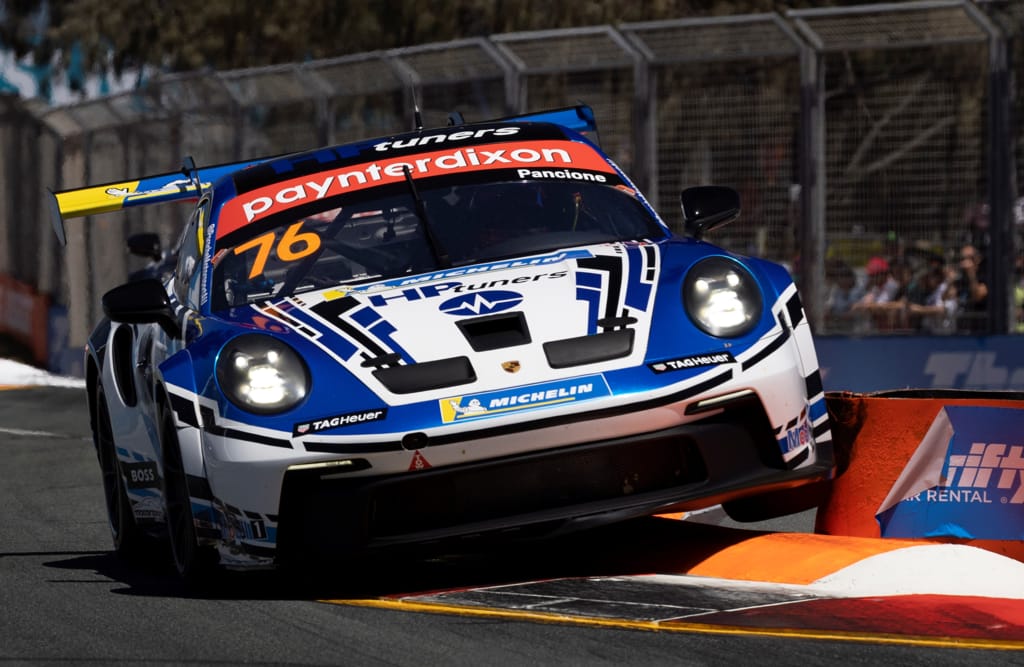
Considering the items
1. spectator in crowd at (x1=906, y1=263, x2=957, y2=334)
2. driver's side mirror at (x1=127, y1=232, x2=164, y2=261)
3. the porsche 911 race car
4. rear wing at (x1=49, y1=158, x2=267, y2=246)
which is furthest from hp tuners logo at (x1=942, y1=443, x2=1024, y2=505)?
spectator in crowd at (x1=906, y1=263, x2=957, y2=334)

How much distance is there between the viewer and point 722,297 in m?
6.08

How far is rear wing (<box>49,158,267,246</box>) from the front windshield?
1.29 m

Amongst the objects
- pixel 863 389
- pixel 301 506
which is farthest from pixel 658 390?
pixel 863 389

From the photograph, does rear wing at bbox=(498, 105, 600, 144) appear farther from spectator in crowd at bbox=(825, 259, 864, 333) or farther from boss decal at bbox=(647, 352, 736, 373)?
spectator in crowd at bbox=(825, 259, 864, 333)

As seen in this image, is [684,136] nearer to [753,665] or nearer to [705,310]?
[705,310]

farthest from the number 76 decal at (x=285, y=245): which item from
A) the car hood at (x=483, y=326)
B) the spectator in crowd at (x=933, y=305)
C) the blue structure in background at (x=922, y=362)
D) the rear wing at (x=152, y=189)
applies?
the spectator in crowd at (x=933, y=305)

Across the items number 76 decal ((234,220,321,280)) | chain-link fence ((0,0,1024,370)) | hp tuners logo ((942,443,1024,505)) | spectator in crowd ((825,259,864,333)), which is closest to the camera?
hp tuners logo ((942,443,1024,505))

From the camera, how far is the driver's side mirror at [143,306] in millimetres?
6613

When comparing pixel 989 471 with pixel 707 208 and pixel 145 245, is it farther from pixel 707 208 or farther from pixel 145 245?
pixel 145 245

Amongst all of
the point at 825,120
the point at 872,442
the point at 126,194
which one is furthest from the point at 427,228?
the point at 825,120

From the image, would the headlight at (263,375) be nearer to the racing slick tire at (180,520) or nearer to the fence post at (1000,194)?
the racing slick tire at (180,520)

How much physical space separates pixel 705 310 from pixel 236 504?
149 centimetres

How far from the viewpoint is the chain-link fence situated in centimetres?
1395

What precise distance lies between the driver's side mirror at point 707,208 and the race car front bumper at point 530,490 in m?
1.52
